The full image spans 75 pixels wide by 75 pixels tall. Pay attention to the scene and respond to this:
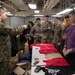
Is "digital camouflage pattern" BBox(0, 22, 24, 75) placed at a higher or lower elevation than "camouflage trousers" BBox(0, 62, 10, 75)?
higher

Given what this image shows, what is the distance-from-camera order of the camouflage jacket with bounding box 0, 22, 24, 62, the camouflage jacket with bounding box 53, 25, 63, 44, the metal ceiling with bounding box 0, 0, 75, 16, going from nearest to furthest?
the camouflage jacket with bounding box 0, 22, 24, 62
the camouflage jacket with bounding box 53, 25, 63, 44
the metal ceiling with bounding box 0, 0, 75, 16

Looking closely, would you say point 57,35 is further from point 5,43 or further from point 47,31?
point 5,43

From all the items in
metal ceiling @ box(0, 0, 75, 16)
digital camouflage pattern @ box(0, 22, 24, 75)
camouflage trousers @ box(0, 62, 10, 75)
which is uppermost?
metal ceiling @ box(0, 0, 75, 16)

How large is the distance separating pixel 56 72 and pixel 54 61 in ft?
1.58

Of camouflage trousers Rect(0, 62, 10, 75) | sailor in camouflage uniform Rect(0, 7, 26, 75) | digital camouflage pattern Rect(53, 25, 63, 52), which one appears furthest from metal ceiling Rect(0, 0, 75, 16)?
camouflage trousers Rect(0, 62, 10, 75)

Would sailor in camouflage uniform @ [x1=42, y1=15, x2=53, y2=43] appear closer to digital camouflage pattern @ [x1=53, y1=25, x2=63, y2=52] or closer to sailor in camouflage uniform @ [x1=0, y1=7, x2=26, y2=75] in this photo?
digital camouflage pattern @ [x1=53, y1=25, x2=63, y2=52]

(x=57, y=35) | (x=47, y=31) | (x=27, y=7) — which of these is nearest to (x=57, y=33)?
(x=57, y=35)

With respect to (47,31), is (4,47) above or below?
below

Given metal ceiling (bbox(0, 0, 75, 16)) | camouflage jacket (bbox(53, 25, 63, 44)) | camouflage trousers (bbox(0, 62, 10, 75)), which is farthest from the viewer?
metal ceiling (bbox(0, 0, 75, 16))

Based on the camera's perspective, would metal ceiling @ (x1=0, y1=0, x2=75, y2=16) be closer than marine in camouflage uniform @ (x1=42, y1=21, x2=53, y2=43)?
No

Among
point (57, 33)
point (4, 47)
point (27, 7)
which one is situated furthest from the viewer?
point (27, 7)

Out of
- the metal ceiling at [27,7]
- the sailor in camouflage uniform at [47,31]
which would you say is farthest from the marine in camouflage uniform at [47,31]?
the metal ceiling at [27,7]

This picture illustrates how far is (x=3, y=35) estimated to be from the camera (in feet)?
10.2

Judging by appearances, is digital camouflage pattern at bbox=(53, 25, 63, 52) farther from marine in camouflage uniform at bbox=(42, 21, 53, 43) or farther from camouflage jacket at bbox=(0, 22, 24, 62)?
camouflage jacket at bbox=(0, 22, 24, 62)
